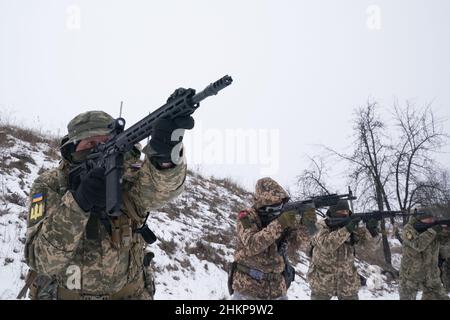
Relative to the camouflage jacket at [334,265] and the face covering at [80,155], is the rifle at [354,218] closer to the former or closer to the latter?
the camouflage jacket at [334,265]

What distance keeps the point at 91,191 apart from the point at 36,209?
1.51ft

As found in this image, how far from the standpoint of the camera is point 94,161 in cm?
274

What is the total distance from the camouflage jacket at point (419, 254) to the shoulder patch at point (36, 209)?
751 cm

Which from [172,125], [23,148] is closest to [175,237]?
[23,148]

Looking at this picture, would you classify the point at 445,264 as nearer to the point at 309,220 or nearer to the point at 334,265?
the point at 334,265

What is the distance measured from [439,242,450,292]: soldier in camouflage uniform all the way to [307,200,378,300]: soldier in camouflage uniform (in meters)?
2.44

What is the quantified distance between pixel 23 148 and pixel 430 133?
16.7 m

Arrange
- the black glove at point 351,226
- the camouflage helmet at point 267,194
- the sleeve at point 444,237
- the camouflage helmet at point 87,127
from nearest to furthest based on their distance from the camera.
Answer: the camouflage helmet at point 87,127 → the camouflage helmet at point 267,194 → the black glove at point 351,226 → the sleeve at point 444,237

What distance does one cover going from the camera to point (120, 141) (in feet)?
8.68

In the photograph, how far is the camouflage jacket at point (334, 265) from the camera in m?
6.45

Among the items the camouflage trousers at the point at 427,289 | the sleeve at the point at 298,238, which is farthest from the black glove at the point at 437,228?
the sleeve at the point at 298,238

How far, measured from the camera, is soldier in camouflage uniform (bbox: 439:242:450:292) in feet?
26.4

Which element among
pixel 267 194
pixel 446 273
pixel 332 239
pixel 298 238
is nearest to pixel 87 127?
pixel 267 194
